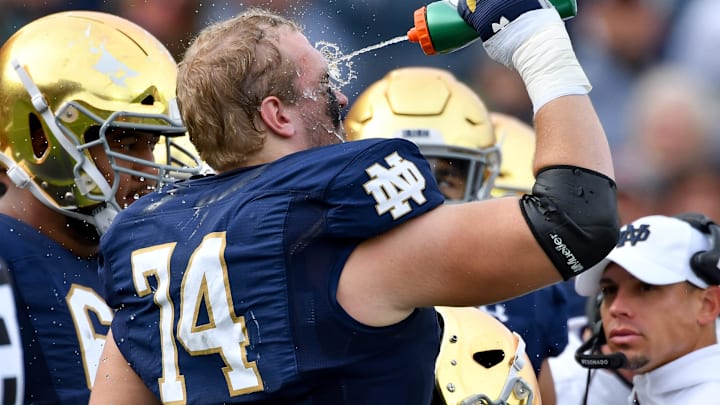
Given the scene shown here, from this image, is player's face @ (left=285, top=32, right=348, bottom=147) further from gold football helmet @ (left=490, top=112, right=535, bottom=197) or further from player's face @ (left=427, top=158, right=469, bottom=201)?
gold football helmet @ (left=490, top=112, right=535, bottom=197)

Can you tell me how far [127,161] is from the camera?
125 inches

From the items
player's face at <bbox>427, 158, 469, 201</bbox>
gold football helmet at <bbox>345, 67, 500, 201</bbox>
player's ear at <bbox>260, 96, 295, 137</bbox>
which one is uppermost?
player's ear at <bbox>260, 96, 295, 137</bbox>

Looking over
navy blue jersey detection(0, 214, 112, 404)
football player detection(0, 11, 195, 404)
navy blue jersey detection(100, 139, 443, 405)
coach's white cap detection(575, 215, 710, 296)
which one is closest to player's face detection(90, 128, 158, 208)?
football player detection(0, 11, 195, 404)

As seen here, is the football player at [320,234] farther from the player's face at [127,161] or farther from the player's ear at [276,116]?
the player's face at [127,161]

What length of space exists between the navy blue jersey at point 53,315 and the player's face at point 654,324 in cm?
156

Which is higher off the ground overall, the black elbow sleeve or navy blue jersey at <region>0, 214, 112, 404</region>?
the black elbow sleeve

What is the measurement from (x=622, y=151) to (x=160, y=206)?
174 inches

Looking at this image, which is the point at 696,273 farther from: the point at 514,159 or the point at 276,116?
the point at 514,159

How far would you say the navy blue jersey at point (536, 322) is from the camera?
3744 millimetres

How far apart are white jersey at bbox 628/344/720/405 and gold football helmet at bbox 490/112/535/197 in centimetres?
190

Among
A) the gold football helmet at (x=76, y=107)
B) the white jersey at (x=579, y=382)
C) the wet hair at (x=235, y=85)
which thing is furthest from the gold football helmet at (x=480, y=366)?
the white jersey at (x=579, y=382)

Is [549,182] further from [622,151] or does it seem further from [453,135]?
[622,151]

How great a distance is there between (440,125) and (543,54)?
2196 mm

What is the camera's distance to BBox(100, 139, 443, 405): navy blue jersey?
189 cm
